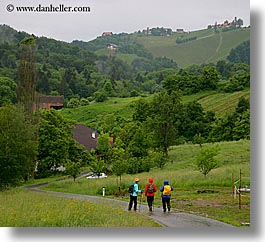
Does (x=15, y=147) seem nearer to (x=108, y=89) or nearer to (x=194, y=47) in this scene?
(x=108, y=89)

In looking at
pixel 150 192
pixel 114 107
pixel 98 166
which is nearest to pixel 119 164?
pixel 98 166

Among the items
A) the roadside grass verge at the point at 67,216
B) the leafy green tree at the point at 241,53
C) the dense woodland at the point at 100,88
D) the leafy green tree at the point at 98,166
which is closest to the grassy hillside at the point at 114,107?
the dense woodland at the point at 100,88

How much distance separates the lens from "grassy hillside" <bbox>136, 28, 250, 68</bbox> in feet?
31.4

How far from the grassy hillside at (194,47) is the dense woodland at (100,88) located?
0.71 ft

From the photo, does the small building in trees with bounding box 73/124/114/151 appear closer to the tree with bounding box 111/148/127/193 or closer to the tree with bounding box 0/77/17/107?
the tree with bounding box 111/148/127/193

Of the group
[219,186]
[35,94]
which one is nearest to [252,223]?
[219,186]

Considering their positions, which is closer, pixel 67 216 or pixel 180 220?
pixel 67 216

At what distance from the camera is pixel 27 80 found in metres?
13.2

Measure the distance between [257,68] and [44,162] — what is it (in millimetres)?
8318

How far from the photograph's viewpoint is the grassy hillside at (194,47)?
9586 mm

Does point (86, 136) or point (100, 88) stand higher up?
point (100, 88)

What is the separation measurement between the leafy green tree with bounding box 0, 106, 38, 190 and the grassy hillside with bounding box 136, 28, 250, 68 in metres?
3.81

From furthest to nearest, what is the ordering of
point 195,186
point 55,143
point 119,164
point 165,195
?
point 55,143 < point 119,164 < point 195,186 < point 165,195

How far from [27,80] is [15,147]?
1.98 m
